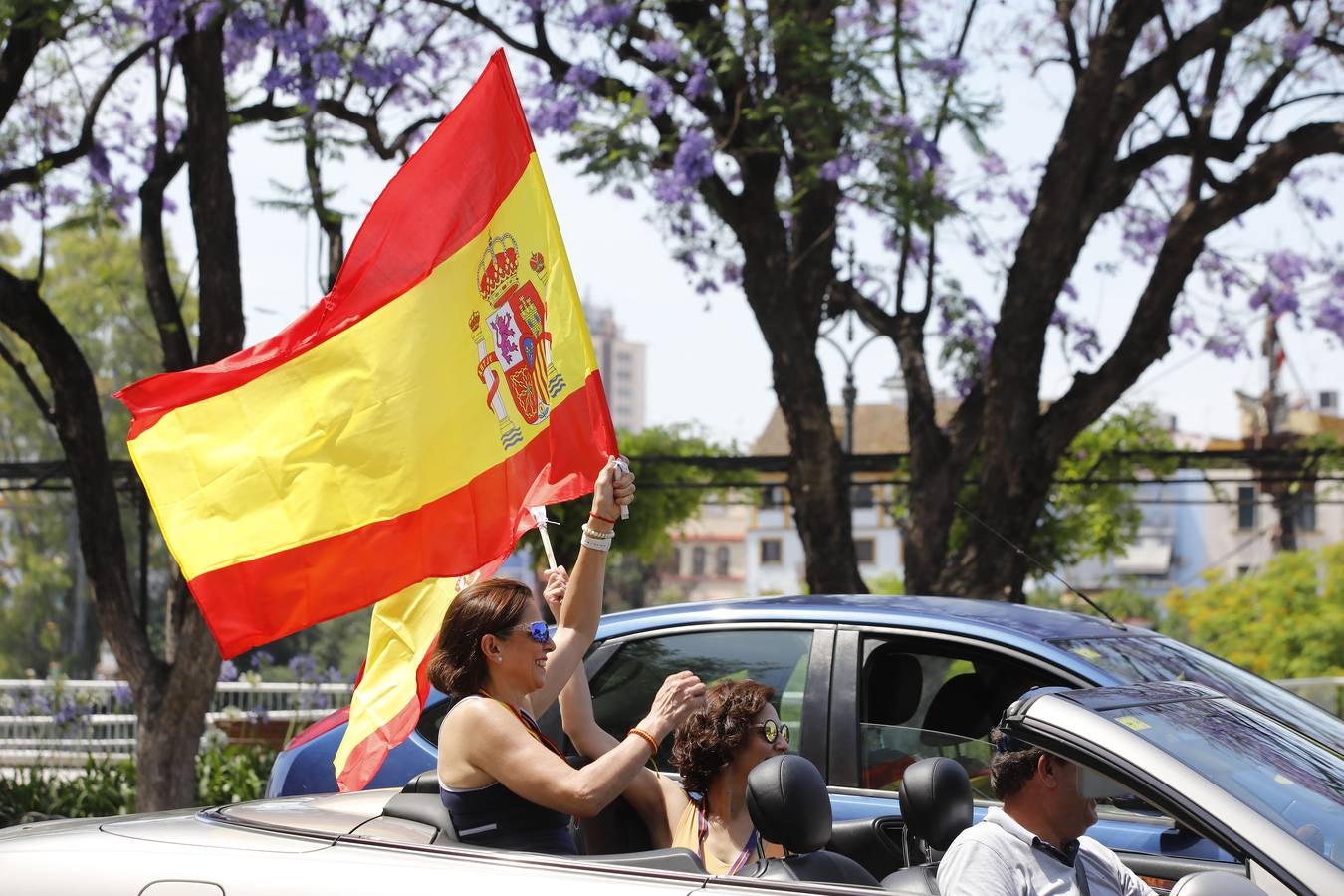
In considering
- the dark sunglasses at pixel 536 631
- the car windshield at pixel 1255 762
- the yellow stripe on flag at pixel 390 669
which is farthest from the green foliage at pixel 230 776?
the car windshield at pixel 1255 762

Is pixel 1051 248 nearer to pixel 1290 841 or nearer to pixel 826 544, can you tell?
pixel 826 544

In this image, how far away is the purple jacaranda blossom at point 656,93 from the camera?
10258 millimetres

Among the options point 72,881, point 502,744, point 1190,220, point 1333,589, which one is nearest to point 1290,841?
point 502,744

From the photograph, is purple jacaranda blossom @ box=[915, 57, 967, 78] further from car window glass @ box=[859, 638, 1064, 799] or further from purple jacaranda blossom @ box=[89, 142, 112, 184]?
car window glass @ box=[859, 638, 1064, 799]

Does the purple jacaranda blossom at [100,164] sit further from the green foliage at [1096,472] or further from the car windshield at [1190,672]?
the car windshield at [1190,672]

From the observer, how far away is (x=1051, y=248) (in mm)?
9750

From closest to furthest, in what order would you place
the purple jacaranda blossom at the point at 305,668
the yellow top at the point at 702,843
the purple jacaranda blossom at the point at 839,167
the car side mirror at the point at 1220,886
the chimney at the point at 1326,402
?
the car side mirror at the point at 1220,886 < the yellow top at the point at 702,843 < the purple jacaranda blossom at the point at 839,167 < the purple jacaranda blossom at the point at 305,668 < the chimney at the point at 1326,402

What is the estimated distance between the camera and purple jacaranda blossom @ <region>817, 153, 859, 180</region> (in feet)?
33.6

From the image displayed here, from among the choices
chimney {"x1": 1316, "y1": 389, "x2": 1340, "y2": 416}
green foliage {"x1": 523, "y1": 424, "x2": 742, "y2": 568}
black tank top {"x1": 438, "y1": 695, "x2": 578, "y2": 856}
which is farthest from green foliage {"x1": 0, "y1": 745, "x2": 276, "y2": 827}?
chimney {"x1": 1316, "y1": 389, "x2": 1340, "y2": 416}

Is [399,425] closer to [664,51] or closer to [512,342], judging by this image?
[512,342]

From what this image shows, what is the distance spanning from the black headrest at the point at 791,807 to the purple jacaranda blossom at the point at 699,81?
7511mm

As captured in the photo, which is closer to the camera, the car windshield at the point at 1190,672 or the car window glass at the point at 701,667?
the car windshield at the point at 1190,672

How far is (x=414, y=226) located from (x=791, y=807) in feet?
8.35

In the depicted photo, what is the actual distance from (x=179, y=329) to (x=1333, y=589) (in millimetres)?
18402
